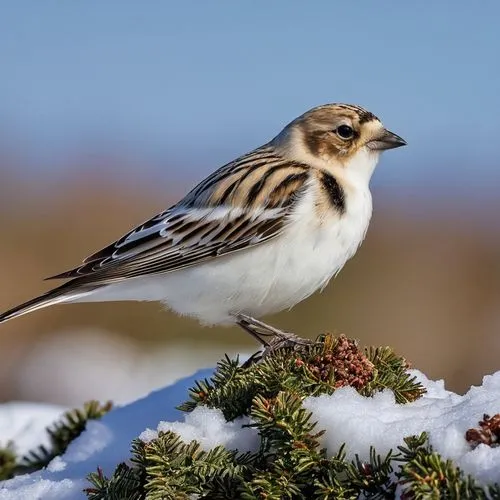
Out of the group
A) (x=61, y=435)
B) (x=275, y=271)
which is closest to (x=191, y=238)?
(x=275, y=271)

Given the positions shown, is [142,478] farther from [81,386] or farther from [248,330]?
[81,386]

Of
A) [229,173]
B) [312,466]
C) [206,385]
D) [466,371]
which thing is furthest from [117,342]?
[312,466]

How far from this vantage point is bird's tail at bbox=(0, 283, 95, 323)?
4559 mm

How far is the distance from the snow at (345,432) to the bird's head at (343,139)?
1.80 metres

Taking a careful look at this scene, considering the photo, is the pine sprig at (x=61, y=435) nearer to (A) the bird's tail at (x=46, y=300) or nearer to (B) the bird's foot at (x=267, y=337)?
(A) the bird's tail at (x=46, y=300)

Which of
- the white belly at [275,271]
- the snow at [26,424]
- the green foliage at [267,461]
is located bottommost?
the green foliage at [267,461]

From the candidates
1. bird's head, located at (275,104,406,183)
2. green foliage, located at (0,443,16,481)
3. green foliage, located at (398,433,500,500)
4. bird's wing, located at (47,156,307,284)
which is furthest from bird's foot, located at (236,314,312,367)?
green foliage, located at (0,443,16,481)

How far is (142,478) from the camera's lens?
2.71 metres

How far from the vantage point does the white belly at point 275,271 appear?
4367 millimetres

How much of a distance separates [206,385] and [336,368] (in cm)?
48

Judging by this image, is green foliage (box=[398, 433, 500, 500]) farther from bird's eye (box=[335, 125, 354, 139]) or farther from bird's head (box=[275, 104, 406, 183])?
bird's eye (box=[335, 125, 354, 139])

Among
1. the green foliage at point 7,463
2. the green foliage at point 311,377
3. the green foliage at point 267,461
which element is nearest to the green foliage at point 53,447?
the green foliage at point 7,463

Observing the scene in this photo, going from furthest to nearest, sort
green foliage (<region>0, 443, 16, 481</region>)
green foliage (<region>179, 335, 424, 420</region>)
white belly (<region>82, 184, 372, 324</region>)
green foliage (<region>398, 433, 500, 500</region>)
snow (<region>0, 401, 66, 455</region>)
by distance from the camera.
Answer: snow (<region>0, 401, 66, 455</region>) → white belly (<region>82, 184, 372, 324</region>) → green foliage (<region>0, 443, 16, 481</region>) → green foliage (<region>179, 335, 424, 420</region>) → green foliage (<region>398, 433, 500, 500</region>)

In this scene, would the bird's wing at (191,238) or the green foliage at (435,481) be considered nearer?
the green foliage at (435,481)
